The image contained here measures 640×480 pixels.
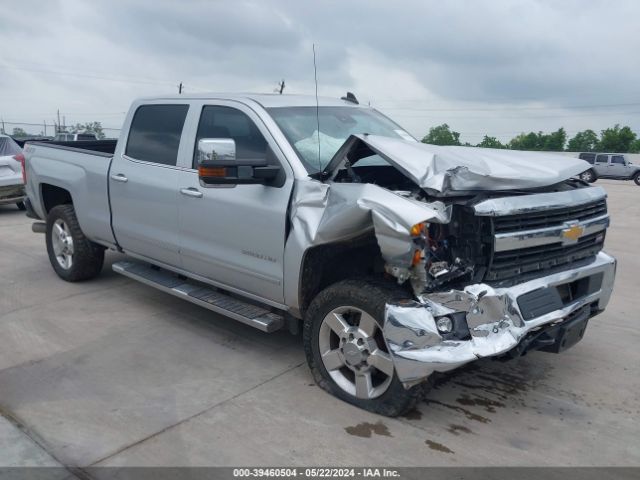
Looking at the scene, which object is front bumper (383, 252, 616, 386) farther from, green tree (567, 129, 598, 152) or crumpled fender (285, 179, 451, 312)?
green tree (567, 129, 598, 152)

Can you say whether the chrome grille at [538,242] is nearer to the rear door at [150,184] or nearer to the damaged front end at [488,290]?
the damaged front end at [488,290]

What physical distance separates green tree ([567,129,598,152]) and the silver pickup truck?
55.8 metres

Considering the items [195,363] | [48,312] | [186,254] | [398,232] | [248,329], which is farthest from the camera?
[48,312]

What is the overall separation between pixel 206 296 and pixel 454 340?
2181mm

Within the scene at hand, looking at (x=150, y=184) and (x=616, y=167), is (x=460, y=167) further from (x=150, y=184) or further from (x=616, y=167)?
(x=616, y=167)

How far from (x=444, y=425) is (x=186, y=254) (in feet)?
7.88

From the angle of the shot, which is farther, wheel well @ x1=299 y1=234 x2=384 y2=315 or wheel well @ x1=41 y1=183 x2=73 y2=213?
wheel well @ x1=41 y1=183 x2=73 y2=213

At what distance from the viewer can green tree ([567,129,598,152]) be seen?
5616 cm

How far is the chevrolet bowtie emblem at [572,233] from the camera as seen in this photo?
3.68 metres

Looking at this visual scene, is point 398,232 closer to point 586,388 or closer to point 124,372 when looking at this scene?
point 586,388

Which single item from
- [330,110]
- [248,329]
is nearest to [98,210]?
[248,329]

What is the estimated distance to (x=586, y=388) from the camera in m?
4.04

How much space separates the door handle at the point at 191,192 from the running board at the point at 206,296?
2.60ft

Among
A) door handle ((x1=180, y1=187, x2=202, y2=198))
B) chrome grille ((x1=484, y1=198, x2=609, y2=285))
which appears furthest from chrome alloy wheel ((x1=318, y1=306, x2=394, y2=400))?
door handle ((x1=180, y1=187, x2=202, y2=198))
